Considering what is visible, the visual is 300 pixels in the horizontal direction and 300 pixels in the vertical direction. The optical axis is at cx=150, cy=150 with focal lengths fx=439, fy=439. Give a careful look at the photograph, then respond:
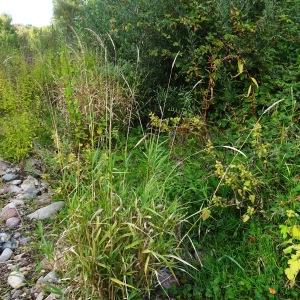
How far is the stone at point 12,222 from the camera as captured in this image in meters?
3.99

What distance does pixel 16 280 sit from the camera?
3209mm

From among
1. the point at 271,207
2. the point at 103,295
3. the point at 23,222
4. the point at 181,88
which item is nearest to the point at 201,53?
the point at 181,88

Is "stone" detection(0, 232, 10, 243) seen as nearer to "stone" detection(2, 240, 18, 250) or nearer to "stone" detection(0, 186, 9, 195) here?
"stone" detection(2, 240, 18, 250)

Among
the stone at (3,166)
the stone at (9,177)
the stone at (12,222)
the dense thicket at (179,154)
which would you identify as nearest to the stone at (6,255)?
the stone at (12,222)

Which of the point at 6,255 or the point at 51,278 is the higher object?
the point at 51,278

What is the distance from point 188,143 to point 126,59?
182 centimetres

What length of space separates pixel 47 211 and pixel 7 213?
43 centimetres

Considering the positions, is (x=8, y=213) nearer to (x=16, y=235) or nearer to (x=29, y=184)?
(x=16, y=235)

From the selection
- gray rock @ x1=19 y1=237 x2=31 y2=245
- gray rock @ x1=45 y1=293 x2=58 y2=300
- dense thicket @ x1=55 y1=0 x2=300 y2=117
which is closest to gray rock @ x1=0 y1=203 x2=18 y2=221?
gray rock @ x1=19 y1=237 x2=31 y2=245

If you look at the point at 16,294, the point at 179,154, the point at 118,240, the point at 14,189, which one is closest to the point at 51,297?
the point at 16,294

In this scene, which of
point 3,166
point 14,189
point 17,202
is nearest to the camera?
point 17,202

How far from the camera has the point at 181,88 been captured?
495cm

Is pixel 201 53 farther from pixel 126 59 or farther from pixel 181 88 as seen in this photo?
pixel 126 59

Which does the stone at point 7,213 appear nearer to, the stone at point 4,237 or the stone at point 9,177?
the stone at point 4,237
